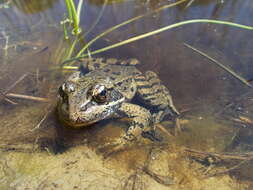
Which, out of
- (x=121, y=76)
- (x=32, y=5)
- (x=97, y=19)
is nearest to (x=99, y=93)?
(x=121, y=76)

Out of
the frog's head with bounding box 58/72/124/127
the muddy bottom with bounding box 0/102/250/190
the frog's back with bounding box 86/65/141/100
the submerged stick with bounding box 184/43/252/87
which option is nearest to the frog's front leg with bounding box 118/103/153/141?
the muddy bottom with bounding box 0/102/250/190

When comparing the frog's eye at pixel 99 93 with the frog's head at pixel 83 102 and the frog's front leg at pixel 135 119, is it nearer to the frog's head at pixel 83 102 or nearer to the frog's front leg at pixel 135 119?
the frog's head at pixel 83 102

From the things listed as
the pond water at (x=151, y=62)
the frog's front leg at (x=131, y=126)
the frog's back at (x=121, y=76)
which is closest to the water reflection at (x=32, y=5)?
the pond water at (x=151, y=62)


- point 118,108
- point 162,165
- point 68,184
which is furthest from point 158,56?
point 68,184

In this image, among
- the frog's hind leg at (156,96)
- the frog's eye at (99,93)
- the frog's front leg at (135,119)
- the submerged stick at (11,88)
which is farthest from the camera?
the frog's hind leg at (156,96)

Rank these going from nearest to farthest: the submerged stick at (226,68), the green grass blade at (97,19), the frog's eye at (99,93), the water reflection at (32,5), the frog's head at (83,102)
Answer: the frog's head at (83,102), the frog's eye at (99,93), the submerged stick at (226,68), the green grass blade at (97,19), the water reflection at (32,5)

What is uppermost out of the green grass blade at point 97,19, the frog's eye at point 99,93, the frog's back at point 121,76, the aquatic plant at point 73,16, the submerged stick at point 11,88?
the aquatic plant at point 73,16

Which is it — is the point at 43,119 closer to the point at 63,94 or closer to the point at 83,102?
the point at 63,94

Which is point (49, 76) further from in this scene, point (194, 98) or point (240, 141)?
point (240, 141)
